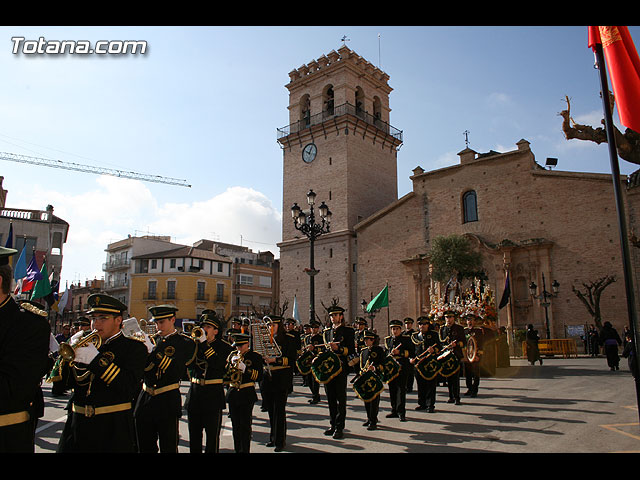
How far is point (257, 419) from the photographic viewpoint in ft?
32.4

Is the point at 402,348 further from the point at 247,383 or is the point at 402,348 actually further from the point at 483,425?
the point at 247,383

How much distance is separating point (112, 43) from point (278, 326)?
570 centimetres

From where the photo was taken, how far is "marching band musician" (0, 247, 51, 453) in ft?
10.3

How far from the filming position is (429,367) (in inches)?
413

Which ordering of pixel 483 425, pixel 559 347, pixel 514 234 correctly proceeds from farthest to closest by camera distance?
pixel 514 234 → pixel 559 347 → pixel 483 425

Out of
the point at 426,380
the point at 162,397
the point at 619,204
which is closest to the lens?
the point at 619,204

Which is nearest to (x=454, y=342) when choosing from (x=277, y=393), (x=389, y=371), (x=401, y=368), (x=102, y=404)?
(x=401, y=368)

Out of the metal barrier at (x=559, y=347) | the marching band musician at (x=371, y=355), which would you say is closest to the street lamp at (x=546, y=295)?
the metal barrier at (x=559, y=347)

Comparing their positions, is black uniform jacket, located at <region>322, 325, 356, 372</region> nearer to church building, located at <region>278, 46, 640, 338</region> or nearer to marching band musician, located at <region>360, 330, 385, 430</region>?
marching band musician, located at <region>360, 330, 385, 430</region>

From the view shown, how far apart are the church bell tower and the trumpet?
108 ft

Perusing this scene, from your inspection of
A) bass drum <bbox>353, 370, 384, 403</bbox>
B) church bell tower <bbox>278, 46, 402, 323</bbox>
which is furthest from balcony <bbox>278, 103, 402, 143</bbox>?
bass drum <bbox>353, 370, 384, 403</bbox>

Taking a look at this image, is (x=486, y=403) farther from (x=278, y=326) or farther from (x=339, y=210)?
(x=339, y=210)

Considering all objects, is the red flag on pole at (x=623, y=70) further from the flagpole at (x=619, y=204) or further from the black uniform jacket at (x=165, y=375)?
the black uniform jacket at (x=165, y=375)

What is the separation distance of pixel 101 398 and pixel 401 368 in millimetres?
6943
